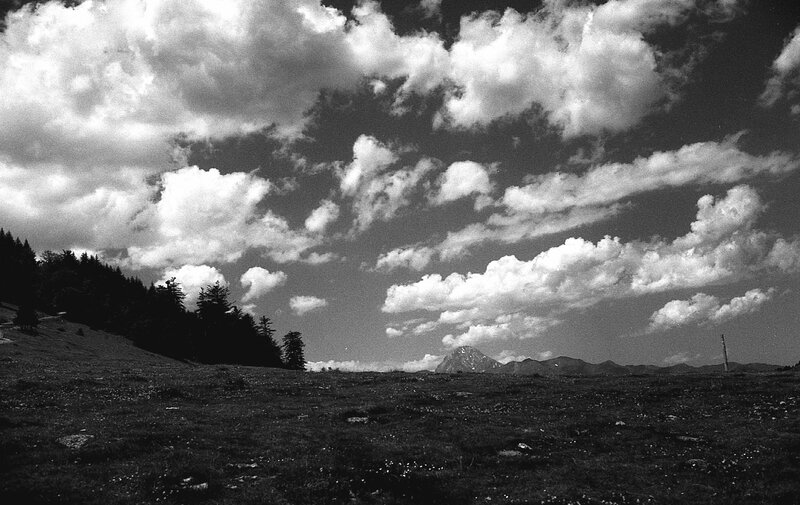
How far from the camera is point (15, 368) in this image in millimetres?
51250

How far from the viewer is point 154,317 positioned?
12206 centimetres

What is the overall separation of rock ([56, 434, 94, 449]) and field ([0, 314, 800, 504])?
0.11 m

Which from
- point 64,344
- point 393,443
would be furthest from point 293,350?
point 393,443

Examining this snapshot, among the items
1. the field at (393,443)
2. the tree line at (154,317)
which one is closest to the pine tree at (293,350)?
the tree line at (154,317)

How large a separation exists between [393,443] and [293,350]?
114977mm

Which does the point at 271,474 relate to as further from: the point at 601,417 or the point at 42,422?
the point at 601,417

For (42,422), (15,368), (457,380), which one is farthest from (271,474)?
(15,368)

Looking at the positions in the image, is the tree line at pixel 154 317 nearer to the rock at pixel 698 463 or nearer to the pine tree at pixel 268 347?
the pine tree at pixel 268 347

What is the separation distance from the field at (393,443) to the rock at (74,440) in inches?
4.4

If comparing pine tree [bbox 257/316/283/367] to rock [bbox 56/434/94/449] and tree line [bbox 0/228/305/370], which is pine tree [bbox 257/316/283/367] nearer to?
tree line [bbox 0/228/305/370]

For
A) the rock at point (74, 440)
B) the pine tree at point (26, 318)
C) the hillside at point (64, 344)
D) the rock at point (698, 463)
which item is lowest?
the rock at point (698, 463)

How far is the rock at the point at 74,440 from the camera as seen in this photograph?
75.3ft

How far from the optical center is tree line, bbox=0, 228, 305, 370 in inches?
4658

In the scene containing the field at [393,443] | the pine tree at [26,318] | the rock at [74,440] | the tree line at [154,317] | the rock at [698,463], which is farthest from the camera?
the tree line at [154,317]
